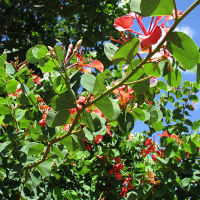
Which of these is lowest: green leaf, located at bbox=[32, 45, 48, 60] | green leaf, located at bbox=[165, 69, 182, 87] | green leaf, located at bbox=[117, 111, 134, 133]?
green leaf, located at bbox=[117, 111, 134, 133]

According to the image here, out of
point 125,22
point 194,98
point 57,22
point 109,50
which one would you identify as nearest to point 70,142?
point 109,50

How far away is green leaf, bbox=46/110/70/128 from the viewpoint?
0.70 meters

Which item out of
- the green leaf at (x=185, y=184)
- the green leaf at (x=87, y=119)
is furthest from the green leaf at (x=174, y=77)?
the green leaf at (x=185, y=184)

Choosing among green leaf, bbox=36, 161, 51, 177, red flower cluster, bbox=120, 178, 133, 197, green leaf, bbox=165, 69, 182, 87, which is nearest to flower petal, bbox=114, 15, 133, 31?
green leaf, bbox=165, 69, 182, 87

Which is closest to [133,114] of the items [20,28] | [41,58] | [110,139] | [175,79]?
[175,79]

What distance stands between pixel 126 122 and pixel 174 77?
0.20 meters

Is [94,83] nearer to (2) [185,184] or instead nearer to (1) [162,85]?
(1) [162,85]

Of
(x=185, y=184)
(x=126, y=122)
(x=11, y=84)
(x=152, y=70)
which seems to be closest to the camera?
(x=152, y=70)

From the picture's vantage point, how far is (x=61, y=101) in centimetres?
65

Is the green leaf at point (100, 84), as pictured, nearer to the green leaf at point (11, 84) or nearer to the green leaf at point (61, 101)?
the green leaf at point (61, 101)

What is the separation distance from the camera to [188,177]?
1.53m

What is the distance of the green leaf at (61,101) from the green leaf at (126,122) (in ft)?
0.58

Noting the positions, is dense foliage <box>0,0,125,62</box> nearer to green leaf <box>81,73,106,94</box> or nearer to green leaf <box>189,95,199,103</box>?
green leaf <box>189,95,199,103</box>

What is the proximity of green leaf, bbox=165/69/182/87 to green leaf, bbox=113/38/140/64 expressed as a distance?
0.21m
